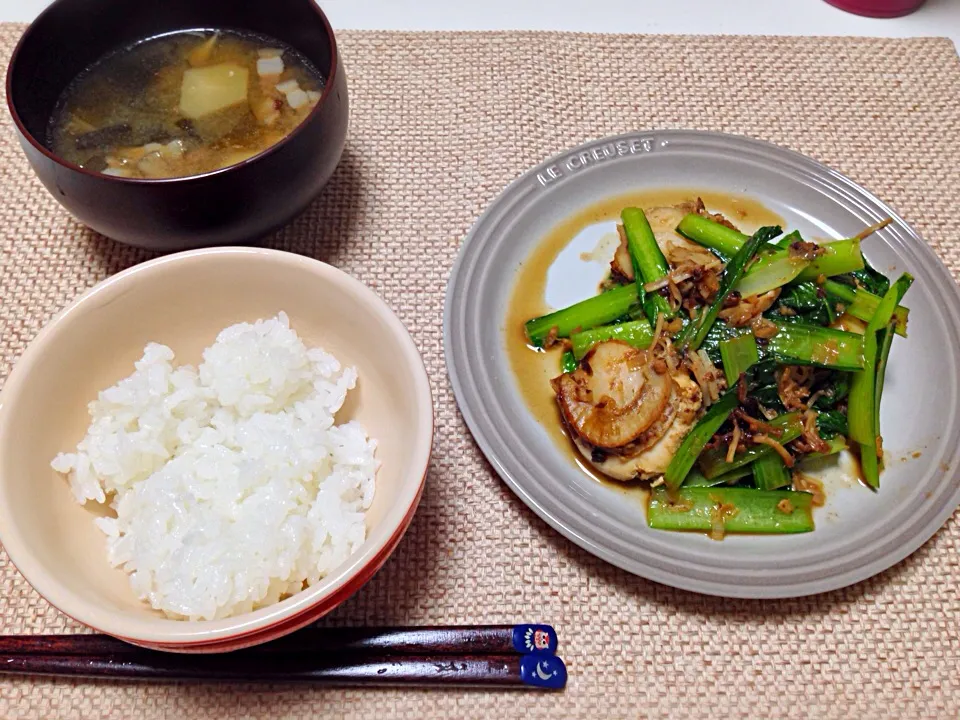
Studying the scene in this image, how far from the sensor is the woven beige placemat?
163cm

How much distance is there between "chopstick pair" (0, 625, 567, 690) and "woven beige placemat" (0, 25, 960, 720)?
0.07 meters

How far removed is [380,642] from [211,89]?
1501mm

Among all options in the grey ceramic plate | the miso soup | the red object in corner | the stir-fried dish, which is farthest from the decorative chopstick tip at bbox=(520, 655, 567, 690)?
the red object in corner

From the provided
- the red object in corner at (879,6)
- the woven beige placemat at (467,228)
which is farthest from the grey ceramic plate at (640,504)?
the red object in corner at (879,6)

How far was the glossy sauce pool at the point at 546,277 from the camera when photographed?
1919 millimetres

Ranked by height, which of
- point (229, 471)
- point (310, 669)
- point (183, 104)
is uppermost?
point (183, 104)

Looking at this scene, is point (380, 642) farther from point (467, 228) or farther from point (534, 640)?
point (467, 228)

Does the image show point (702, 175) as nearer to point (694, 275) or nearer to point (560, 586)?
point (694, 275)

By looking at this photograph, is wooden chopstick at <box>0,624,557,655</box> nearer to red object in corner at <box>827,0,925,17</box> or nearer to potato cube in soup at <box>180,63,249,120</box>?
potato cube in soup at <box>180,63,249,120</box>

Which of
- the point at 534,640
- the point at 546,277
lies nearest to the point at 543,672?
the point at 534,640

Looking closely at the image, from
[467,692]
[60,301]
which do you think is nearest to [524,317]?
[467,692]

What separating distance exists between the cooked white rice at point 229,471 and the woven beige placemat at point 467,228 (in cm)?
30

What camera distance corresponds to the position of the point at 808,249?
6.41 feet

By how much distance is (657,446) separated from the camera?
181cm
